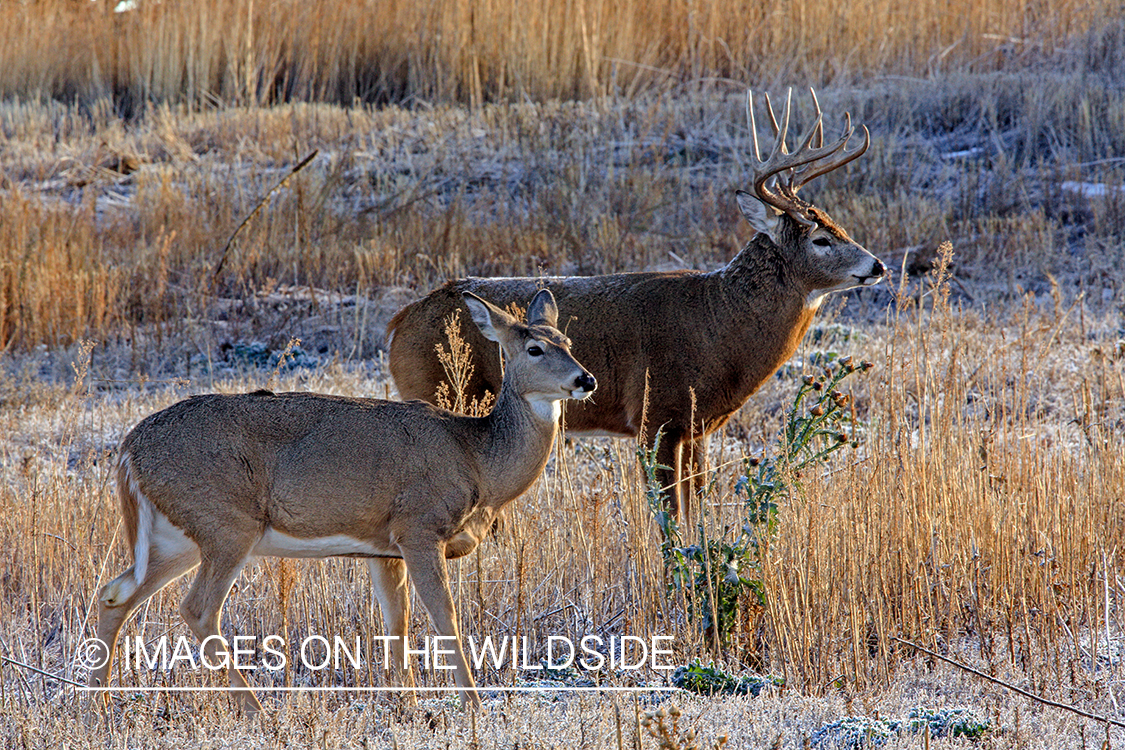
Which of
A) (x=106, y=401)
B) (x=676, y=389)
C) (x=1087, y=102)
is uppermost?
(x=1087, y=102)

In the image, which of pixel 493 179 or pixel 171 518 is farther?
pixel 493 179

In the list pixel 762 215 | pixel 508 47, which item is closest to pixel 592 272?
pixel 762 215

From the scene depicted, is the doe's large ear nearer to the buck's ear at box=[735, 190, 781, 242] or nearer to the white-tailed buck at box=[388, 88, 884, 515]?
the white-tailed buck at box=[388, 88, 884, 515]

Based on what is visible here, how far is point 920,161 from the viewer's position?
1428 cm

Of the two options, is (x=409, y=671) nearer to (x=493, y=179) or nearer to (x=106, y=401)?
(x=106, y=401)

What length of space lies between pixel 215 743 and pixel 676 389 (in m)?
3.71

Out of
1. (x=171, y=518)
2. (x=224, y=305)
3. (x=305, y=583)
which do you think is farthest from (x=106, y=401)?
(x=171, y=518)

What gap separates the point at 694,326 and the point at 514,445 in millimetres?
2576

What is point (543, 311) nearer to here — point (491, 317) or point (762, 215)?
point (491, 317)

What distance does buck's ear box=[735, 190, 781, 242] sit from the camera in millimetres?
7637

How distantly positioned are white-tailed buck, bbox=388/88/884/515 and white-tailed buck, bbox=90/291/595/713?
2.24 metres

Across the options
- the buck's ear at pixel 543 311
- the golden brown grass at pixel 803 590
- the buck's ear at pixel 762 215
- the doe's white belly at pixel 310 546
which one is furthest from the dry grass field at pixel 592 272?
the buck's ear at pixel 543 311

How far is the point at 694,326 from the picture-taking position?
24.8 ft

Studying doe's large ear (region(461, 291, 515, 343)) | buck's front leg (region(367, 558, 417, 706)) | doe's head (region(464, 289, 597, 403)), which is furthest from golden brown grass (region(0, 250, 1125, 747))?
doe's large ear (region(461, 291, 515, 343))
